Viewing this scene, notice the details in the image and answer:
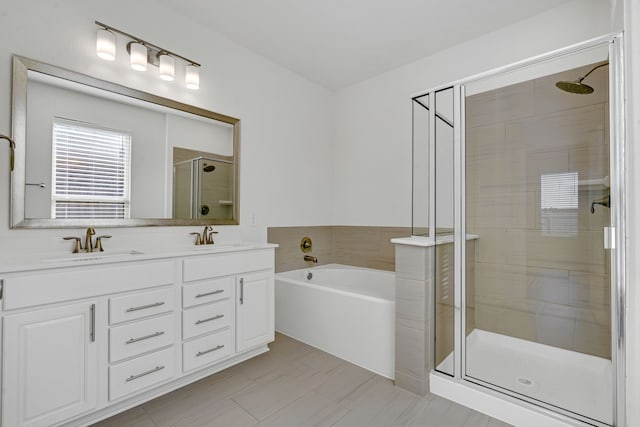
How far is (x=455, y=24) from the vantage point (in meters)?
2.53

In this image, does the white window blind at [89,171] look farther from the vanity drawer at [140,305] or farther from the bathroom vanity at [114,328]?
the vanity drawer at [140,305]

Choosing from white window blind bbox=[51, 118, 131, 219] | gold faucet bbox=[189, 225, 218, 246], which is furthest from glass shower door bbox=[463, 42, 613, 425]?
white window blind bbox=[51, 118, 131, 219]

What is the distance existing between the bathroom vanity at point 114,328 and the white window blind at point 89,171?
0.34 metres

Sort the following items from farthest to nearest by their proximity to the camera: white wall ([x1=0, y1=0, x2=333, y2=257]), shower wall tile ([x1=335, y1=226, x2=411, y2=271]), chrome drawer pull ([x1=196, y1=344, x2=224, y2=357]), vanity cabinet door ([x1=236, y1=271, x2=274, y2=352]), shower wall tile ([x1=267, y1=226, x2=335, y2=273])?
shower wall tile ([x1=335, y1=226, x2=411, y2=271]), shower wall tile ([x1=267, y1=226, x2=335, y2=273]), vanity cabinet door ([x1=236, y1=271, x2=274, y2=352]), chrome drawer pull ([x1=196, y1=344, x2=224, y2=357]), white wall ([x1=0, y1=0, x2=333, y2=257])

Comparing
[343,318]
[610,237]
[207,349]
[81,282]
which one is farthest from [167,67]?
[610,237]

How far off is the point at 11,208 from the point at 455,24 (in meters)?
3.27

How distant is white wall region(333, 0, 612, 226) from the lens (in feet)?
7.61

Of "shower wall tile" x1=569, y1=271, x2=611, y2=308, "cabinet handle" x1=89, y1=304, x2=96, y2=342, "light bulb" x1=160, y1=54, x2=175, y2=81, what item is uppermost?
"light bulb" x1=160, y1=54, x2=175, y2=81

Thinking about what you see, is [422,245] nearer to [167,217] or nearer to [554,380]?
[554,380]

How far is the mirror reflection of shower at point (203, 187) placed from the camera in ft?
7.93

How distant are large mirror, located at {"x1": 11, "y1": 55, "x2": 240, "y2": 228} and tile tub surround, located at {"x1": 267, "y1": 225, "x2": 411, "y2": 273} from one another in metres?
0.70

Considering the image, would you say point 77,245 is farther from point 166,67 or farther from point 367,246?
point 367,246

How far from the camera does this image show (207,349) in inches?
79.0

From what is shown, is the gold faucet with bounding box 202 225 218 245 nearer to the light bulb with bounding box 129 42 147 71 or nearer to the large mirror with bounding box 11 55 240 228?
the large mirror with bounding box 11 55 240 228
